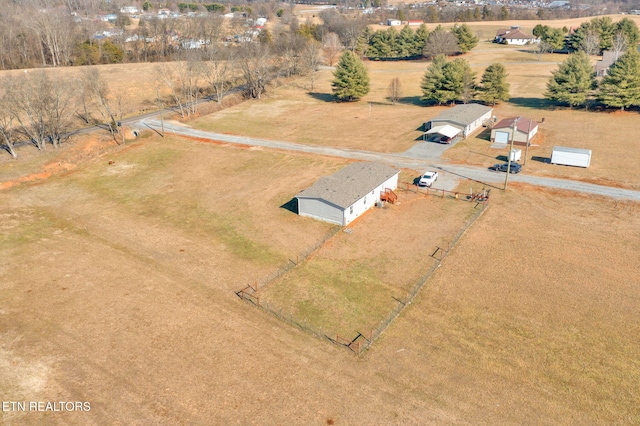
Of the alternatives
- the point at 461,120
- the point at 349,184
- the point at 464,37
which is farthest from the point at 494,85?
the point at 464,37

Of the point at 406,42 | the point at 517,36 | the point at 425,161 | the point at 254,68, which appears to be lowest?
the point at 425,161

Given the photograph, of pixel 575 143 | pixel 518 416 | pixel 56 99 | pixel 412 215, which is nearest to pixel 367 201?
pixel 412 215

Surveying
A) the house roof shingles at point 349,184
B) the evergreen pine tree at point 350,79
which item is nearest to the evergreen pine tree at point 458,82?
the evergreen pine tree at point 350,79

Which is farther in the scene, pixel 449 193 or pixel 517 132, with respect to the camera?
pixel 517 132

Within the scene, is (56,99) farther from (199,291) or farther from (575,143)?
(575,143)

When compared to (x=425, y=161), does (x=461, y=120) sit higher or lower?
higher

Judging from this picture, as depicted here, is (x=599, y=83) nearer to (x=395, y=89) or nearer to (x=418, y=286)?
(x=395, y=89)

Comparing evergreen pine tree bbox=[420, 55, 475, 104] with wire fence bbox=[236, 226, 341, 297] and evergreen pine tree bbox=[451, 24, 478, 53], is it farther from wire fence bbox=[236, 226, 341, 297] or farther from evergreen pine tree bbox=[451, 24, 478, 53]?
evergreen pine tree bbox=[451, 24, 478, 53]
